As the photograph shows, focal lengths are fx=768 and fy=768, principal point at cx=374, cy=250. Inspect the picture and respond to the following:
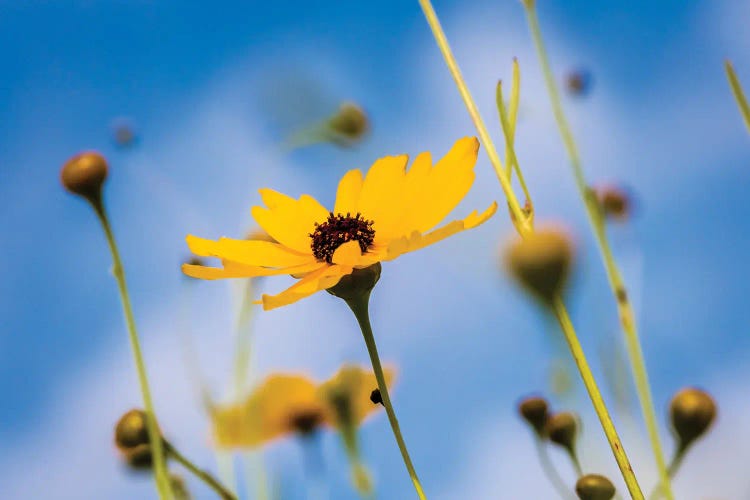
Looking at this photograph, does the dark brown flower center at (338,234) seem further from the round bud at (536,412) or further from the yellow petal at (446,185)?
the round bud at (536,412)

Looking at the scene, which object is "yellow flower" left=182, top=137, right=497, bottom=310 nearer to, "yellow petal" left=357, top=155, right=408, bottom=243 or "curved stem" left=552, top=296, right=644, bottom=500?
"yellow petal" left=357, top=155, right=408, bottom=243

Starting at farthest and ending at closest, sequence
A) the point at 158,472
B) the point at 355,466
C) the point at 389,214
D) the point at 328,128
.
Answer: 1. the point at 328,128
2. the point at 355,466
3. the point at 389,214
4. the point at 158,472

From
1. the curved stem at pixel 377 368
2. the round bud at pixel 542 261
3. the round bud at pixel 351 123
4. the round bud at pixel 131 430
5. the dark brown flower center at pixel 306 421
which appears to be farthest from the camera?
the dark brown flower center at pixel 306 421

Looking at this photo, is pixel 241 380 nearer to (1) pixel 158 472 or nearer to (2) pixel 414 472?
(1) pixel 158 472

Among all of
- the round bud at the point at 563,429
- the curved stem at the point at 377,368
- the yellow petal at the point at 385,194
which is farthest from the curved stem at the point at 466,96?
the round bud at the point at 563,429

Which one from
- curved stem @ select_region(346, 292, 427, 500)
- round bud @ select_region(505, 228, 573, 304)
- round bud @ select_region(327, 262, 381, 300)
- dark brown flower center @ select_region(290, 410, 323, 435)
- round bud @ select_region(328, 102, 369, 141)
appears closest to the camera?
round bud @ select_region(505, 228, 573, 304)

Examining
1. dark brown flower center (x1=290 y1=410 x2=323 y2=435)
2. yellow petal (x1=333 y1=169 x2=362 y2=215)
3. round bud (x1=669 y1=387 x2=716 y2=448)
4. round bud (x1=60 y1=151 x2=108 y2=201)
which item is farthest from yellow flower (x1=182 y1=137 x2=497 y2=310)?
dark brown flower center (x1=290 y1=410 x2=323 y2=435)

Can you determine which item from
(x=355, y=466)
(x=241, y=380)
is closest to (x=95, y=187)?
(x=241, y=380)
